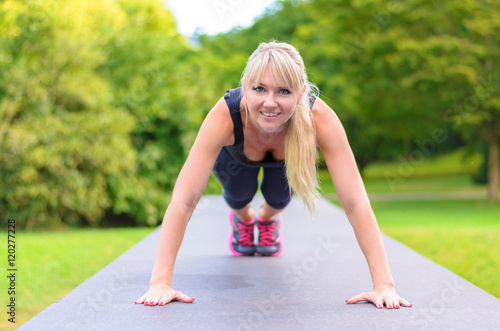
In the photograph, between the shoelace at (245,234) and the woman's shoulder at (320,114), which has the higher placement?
the woman's shoulder at (320,114)

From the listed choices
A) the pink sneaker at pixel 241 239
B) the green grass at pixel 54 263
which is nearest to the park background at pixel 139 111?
the green grass at pixel 54 263

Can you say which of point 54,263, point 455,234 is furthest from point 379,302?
point 455,234

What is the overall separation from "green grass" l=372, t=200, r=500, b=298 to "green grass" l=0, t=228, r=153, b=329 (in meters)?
2.91

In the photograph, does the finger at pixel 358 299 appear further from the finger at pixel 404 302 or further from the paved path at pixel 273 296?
the finger at pixel 404 302

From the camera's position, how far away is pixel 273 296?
93.1 inches

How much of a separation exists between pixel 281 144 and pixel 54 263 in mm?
2664

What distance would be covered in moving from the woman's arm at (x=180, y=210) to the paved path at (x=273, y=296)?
9 centimetres

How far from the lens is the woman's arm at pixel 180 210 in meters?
2.19

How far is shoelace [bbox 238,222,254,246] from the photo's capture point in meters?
3.47

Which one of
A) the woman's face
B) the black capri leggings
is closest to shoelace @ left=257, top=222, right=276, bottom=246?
the black capri leggings

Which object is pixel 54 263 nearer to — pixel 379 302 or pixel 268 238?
pixel 268 238

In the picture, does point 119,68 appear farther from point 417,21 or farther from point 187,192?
point 187,192

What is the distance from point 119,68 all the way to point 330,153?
6995 millimetres

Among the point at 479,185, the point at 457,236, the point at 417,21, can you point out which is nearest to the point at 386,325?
the point at 457,236
